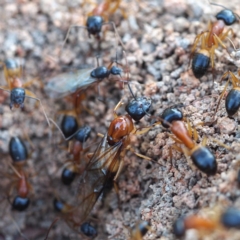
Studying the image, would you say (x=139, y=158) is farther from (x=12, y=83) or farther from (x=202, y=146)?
(x=12, y=83)

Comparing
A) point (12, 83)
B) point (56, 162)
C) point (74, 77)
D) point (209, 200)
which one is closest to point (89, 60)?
point (74, 77)

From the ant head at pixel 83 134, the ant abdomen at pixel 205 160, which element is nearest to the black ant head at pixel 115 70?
the ant head at pixel 83 134

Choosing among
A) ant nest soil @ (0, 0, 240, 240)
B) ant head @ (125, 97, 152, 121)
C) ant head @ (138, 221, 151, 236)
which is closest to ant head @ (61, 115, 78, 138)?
ant nest soil @ (0, 0, 240, 240)

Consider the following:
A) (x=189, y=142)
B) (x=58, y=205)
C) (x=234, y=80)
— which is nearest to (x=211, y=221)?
(x=189, y=142)

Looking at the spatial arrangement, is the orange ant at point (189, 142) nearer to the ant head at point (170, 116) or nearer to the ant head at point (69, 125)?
the ant head at point (170, 116)

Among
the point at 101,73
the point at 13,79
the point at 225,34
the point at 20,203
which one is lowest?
the point at 20,203

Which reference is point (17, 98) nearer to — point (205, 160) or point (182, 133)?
point (182, 133)
